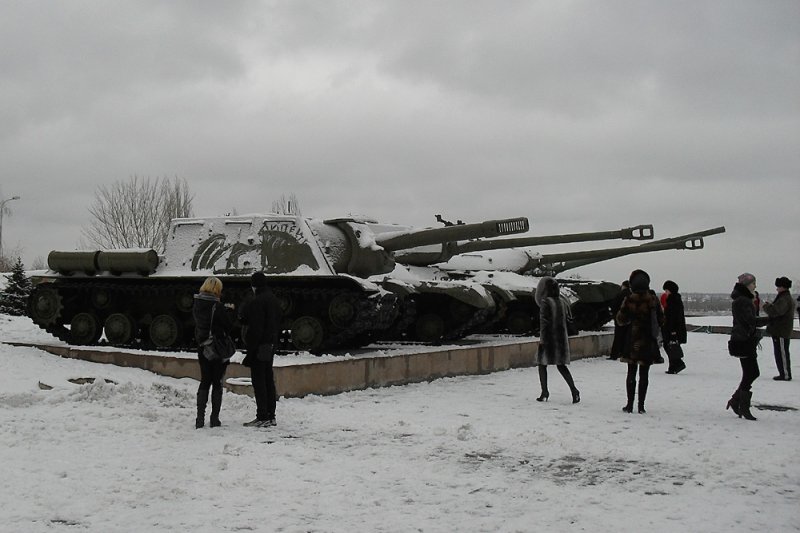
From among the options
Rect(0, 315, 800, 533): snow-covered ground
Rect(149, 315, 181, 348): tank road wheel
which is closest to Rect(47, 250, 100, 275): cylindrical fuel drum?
Rect(149, 315, 181, 348): tank road wheel

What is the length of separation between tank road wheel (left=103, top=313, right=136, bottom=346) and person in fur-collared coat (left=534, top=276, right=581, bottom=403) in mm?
8167

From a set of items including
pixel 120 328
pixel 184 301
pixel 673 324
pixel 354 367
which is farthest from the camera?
pixel 120 328

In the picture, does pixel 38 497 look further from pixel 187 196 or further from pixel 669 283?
pixel 187 196

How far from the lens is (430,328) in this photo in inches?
669

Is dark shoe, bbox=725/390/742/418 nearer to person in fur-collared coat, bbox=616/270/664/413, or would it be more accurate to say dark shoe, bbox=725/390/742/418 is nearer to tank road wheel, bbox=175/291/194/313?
person in fur-collared coat, bbox=616/270/664/413

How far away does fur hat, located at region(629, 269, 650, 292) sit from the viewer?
9.47 metres

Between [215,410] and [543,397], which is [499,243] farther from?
[215,410]

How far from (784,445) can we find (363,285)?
288 inches

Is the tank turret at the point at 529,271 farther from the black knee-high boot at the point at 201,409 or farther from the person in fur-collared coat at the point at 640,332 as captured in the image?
the black knee-high boot at the point at 201,409

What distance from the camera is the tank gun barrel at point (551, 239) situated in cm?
1962

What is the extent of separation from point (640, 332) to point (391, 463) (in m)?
3.75

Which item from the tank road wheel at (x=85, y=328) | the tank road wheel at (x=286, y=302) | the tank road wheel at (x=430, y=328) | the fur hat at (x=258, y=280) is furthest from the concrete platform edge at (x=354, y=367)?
the tank road wheel at (x=286, y=302)

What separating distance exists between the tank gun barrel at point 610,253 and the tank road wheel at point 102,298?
11.4 meters

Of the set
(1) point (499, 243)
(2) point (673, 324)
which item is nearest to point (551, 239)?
(1) point (499, 243)
